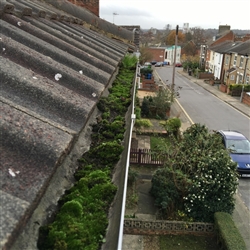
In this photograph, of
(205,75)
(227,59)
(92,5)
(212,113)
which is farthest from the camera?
(205,75)

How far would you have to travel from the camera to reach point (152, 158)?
47.9ft

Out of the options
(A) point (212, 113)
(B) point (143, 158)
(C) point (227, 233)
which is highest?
(C) point (227, 233)

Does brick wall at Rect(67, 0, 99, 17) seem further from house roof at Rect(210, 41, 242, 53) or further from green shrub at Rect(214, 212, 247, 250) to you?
house roof at Rect(210, 41, 242, 53)

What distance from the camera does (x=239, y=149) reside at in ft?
49.2

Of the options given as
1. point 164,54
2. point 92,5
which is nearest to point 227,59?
point 92,5

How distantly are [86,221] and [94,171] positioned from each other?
25.4 inches

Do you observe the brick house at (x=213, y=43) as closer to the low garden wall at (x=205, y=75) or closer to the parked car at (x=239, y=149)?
the low garden wall at (x=205, y=75)

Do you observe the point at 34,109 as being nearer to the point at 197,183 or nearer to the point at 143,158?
the point at 197,183

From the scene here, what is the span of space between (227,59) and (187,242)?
127 ft

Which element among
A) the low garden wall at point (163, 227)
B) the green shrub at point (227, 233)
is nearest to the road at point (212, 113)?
the green shrub at point (227, 233)

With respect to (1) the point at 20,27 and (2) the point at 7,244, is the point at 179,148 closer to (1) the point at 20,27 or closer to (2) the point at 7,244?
(1) the point at 20,27

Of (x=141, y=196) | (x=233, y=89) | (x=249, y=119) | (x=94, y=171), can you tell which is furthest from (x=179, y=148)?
(x=233, y=89)

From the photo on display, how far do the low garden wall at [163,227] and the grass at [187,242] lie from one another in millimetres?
165

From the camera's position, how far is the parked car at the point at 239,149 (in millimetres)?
13847
